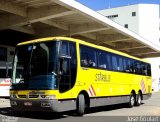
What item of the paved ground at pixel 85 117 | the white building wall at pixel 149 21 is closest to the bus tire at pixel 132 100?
the paved ground at pixel 85 117

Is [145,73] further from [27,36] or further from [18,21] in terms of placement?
[27,36]

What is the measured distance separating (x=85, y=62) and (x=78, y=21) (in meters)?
15.4

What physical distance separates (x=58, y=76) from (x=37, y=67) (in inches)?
35.6

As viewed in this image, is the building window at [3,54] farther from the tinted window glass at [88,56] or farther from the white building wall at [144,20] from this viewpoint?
the white building wall at [144,20]

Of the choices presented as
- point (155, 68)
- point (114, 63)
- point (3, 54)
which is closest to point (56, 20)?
point (3, 54)

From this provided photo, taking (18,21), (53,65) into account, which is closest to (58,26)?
(18,21)

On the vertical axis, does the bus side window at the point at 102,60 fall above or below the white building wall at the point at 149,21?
below

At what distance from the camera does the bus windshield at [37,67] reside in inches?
509

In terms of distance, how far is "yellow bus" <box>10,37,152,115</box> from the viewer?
1291 cm

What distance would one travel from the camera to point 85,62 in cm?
1505

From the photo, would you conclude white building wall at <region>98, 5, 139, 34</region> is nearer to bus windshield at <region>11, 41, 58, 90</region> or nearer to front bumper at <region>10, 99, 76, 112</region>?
bus windshield at <region>11, 41, 58, 90</region>

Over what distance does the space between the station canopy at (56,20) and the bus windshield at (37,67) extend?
340 inches

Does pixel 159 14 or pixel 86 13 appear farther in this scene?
pixel 159 14

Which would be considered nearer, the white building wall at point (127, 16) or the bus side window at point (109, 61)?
the bus side window at point (109, 61)
